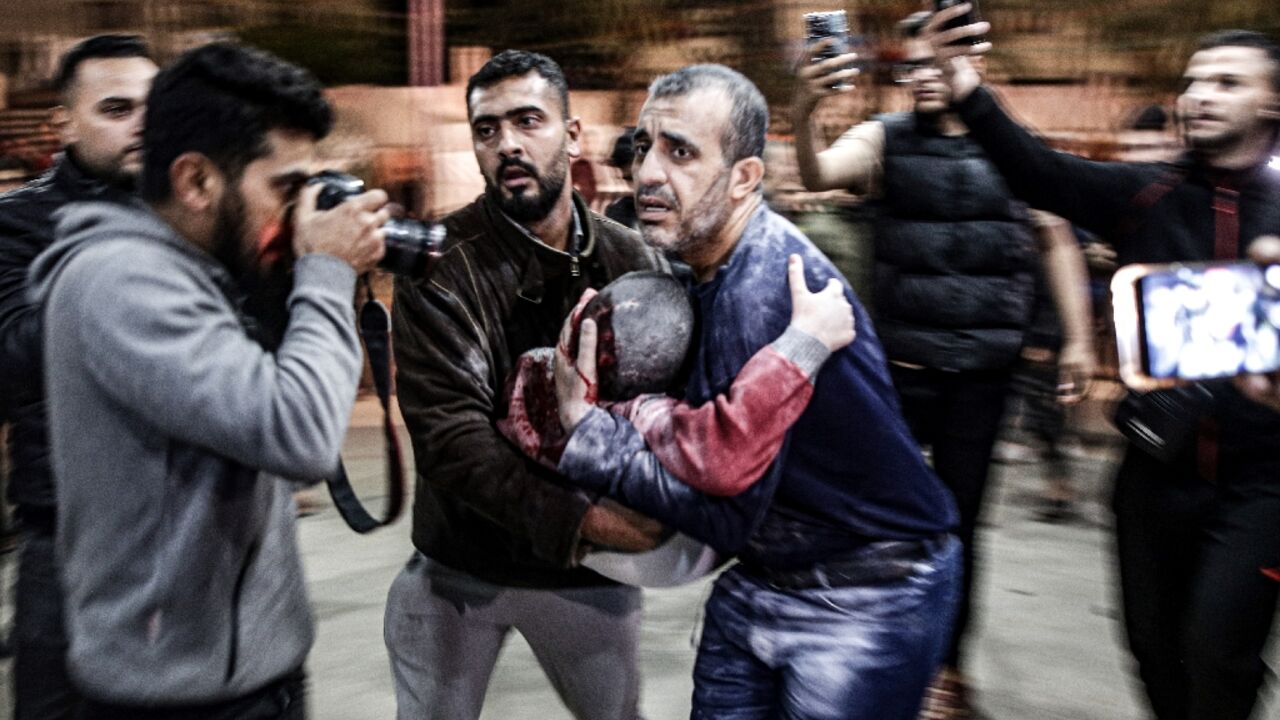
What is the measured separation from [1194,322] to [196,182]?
186 cm

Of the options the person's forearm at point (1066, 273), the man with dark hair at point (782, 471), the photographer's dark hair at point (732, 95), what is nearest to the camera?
the man with dark hair at point (782, 471)

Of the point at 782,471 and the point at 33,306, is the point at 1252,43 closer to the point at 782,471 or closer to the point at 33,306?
the point at 782,471

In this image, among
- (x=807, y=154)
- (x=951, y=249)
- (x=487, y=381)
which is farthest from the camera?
(x=951, y=249)

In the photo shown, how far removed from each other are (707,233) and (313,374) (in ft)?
2.64

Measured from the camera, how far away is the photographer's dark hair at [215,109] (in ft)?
5.94

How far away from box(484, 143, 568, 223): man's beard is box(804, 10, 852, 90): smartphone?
0.74 m

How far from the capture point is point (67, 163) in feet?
9.75

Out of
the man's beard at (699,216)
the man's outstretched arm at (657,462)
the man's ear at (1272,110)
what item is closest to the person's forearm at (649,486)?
the man's outstretched arm at (657,462)

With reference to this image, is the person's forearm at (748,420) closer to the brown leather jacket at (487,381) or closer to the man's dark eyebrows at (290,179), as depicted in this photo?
the brown leather jacket at (487,381)

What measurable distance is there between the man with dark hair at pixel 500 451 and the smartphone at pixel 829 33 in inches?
24.3

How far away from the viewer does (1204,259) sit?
290cm

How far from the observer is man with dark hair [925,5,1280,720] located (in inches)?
113

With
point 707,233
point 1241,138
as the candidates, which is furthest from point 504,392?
point 1241,138

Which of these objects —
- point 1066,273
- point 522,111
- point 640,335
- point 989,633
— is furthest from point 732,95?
point 989,633
